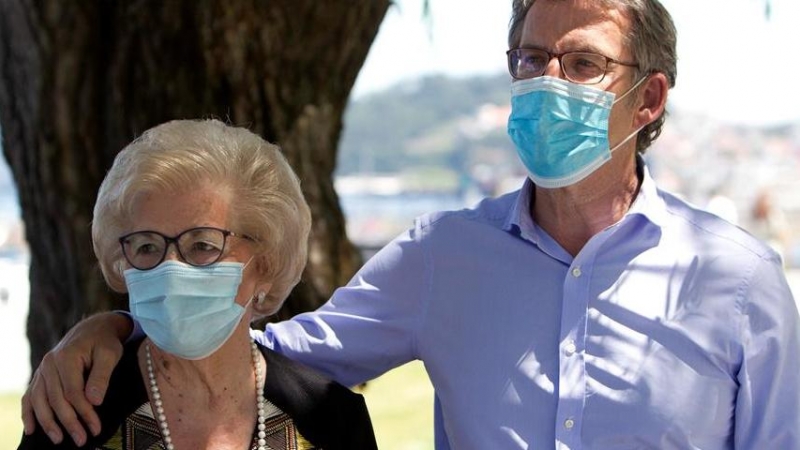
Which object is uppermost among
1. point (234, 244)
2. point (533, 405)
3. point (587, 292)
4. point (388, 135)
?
point (234, 244)

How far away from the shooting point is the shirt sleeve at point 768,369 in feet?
7.47

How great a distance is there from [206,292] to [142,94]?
1.25 meters

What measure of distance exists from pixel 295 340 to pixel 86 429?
0.52m

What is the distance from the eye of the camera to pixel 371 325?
8.43 feet

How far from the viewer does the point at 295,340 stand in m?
2.58

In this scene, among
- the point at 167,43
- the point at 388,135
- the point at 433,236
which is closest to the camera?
the point at 433,236

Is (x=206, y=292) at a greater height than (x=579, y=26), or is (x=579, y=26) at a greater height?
(x=579, y=26)

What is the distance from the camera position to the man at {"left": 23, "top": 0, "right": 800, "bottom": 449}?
230cm

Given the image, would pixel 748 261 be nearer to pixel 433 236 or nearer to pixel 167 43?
pixel 433 236

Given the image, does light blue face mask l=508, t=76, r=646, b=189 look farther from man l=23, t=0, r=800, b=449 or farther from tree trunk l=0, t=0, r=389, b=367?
tree trunk l=0, t=0, r=389, b=367

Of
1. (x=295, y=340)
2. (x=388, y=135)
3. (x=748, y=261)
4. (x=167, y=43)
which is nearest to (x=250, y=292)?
(x=295, y=340)

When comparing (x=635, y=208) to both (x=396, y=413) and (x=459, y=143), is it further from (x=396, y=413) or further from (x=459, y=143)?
(x=459, y=143)

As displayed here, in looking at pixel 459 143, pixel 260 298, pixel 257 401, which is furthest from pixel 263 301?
pixel 459 143

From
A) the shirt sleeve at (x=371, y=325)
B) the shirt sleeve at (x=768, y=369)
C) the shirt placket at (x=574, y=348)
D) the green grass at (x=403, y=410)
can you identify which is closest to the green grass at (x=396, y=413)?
the green grass at (x=403, y=410)
